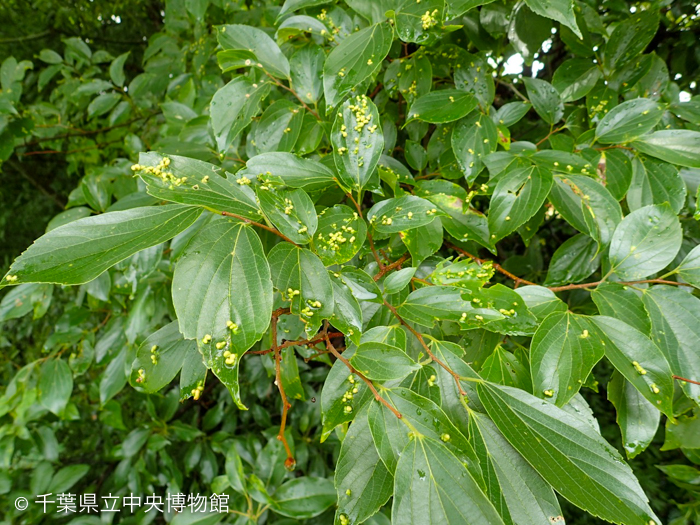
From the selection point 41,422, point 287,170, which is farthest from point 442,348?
point 41,422

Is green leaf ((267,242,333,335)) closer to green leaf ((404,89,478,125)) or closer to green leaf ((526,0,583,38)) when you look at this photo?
green leaf ((404,89,478,125))

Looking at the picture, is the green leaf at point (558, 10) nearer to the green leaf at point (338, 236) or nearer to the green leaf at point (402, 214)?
the green leaf at point (402, 214)

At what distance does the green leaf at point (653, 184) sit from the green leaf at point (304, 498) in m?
1.13

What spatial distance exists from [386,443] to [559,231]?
5.79 feet

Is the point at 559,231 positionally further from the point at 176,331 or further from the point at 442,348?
the point at 176,331

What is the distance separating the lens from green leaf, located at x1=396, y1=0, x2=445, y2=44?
0.81 meters

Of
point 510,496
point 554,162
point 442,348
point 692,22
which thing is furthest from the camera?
point 692,22

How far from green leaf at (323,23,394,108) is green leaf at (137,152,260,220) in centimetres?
29

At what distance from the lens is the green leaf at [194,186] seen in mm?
552

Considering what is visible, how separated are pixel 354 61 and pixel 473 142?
1.07ft

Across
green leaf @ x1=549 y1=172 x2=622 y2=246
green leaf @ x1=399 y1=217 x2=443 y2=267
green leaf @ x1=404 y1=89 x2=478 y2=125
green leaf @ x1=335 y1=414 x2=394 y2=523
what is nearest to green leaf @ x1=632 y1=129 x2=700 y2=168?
green leaf @ x1=549 y1=172 x2=622 y2=246

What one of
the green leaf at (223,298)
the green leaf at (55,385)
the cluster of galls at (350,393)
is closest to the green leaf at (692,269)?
the cluster of galls at (350,393)

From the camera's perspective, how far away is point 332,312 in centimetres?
60

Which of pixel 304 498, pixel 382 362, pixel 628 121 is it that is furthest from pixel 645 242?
pixel 304 498
